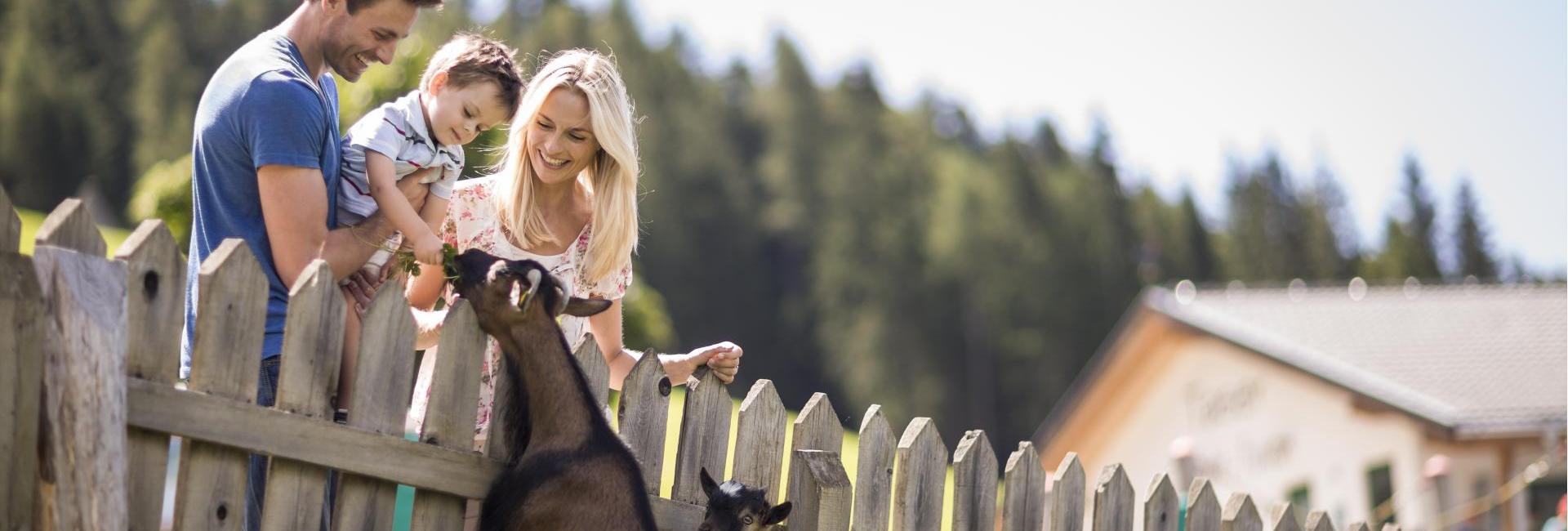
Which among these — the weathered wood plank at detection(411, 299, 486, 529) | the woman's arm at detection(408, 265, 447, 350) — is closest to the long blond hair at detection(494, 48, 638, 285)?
the woman's arm at detection(408, 265, 447, 350)

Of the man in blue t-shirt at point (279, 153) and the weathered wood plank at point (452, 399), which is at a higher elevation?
the man in blue t-shirt at point (279, 153)

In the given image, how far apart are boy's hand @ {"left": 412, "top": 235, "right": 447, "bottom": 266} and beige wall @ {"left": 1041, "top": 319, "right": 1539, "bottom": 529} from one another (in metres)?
14.5

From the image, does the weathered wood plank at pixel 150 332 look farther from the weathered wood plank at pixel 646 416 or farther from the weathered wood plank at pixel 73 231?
the weathered wood plank at pixel 646 416

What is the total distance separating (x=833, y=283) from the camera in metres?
64.6

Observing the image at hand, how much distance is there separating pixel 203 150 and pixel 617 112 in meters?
1.08

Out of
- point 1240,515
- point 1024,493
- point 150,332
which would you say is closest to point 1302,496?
point 1240,515

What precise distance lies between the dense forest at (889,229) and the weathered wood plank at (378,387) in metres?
50.0

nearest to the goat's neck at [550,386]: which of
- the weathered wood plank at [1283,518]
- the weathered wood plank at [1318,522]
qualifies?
the weathered wood plank at [1283,518]

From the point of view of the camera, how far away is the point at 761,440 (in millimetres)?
3713

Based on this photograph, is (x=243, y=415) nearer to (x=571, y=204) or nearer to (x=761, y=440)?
(x=571, y=204)

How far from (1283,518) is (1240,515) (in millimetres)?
315

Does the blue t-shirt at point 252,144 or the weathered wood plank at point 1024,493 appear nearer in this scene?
the blue t-shirt at point 252,144

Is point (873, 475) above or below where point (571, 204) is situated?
below

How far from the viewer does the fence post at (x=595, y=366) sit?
3.31 metres
